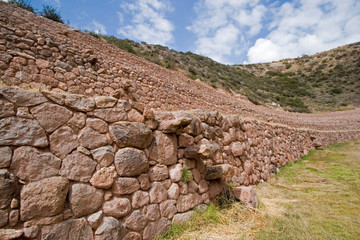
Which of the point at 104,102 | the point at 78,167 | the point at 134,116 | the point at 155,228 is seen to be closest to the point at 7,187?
the point at 78,167

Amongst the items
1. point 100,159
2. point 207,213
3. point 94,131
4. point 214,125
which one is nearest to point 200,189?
point 207,213

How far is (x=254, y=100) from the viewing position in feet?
73.5

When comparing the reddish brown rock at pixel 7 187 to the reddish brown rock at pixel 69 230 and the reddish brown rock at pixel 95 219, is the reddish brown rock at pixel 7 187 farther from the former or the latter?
the reddish brown rock at pixel 95 219

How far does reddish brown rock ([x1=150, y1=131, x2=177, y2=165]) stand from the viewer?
8.83 feet

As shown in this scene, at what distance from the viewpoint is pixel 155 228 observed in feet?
7.98

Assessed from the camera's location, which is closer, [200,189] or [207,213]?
[207,213]

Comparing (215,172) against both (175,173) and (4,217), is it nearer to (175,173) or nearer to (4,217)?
(175,173)

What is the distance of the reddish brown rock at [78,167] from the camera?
1.90 m

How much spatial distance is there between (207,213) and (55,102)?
2.62 meters

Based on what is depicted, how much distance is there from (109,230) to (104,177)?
1.86 feet

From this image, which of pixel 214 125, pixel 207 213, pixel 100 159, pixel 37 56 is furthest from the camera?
pixel 37 56

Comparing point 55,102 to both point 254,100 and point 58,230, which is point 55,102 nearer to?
point 58,230

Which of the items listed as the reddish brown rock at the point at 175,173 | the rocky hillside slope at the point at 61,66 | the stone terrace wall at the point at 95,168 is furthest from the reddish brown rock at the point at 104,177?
the rocky hillside slope at the point at 61,66

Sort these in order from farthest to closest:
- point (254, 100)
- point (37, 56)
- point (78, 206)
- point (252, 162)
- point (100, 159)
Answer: point (254, 100) < point (37, 56) < point (252, 162) < point (100, 159) < point (78, 206)
